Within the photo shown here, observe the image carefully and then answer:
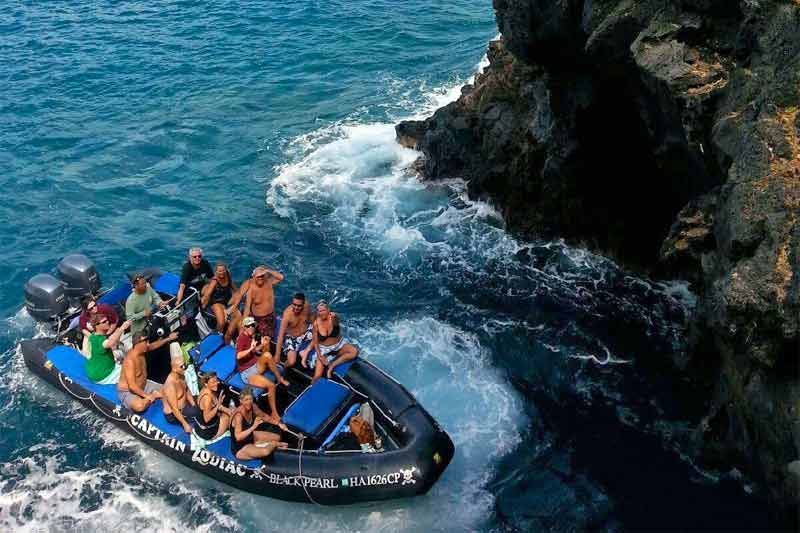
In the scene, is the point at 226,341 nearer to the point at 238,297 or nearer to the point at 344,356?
the point at 238,297

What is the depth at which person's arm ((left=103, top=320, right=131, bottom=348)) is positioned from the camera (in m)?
13.8

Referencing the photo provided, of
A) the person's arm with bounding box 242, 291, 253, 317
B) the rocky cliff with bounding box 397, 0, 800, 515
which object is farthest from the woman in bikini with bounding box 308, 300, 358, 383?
the rocky cliff with bounding box 397, 0, 800, 515

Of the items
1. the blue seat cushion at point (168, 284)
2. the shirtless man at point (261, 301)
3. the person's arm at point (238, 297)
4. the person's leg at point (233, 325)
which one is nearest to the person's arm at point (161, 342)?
the person's leg at point (233, 325)

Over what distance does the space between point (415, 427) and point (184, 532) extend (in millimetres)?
4425

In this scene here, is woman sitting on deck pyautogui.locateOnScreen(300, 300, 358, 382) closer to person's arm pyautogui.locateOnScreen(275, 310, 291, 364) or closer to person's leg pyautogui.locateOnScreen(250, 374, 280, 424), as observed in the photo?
person's arm pyautogui.locateOnScreen(275, 310, 291, 364)

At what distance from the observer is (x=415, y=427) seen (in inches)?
494

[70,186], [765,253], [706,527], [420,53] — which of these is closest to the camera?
[765,253]

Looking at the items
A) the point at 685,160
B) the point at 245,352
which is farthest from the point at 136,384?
the point at 685,160

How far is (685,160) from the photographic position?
14.1 m

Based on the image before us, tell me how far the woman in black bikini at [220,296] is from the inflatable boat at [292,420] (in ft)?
1.17

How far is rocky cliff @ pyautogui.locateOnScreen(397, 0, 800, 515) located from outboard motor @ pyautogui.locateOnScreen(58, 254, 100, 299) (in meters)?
10.8

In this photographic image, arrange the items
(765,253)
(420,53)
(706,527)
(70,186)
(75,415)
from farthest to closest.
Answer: (420,53) < (70,186) < (75,415) < (706,527) < (765,253)

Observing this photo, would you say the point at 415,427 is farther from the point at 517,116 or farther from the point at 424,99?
the point at 424,99

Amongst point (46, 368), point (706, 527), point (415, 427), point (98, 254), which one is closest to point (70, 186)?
point (98, 254)
